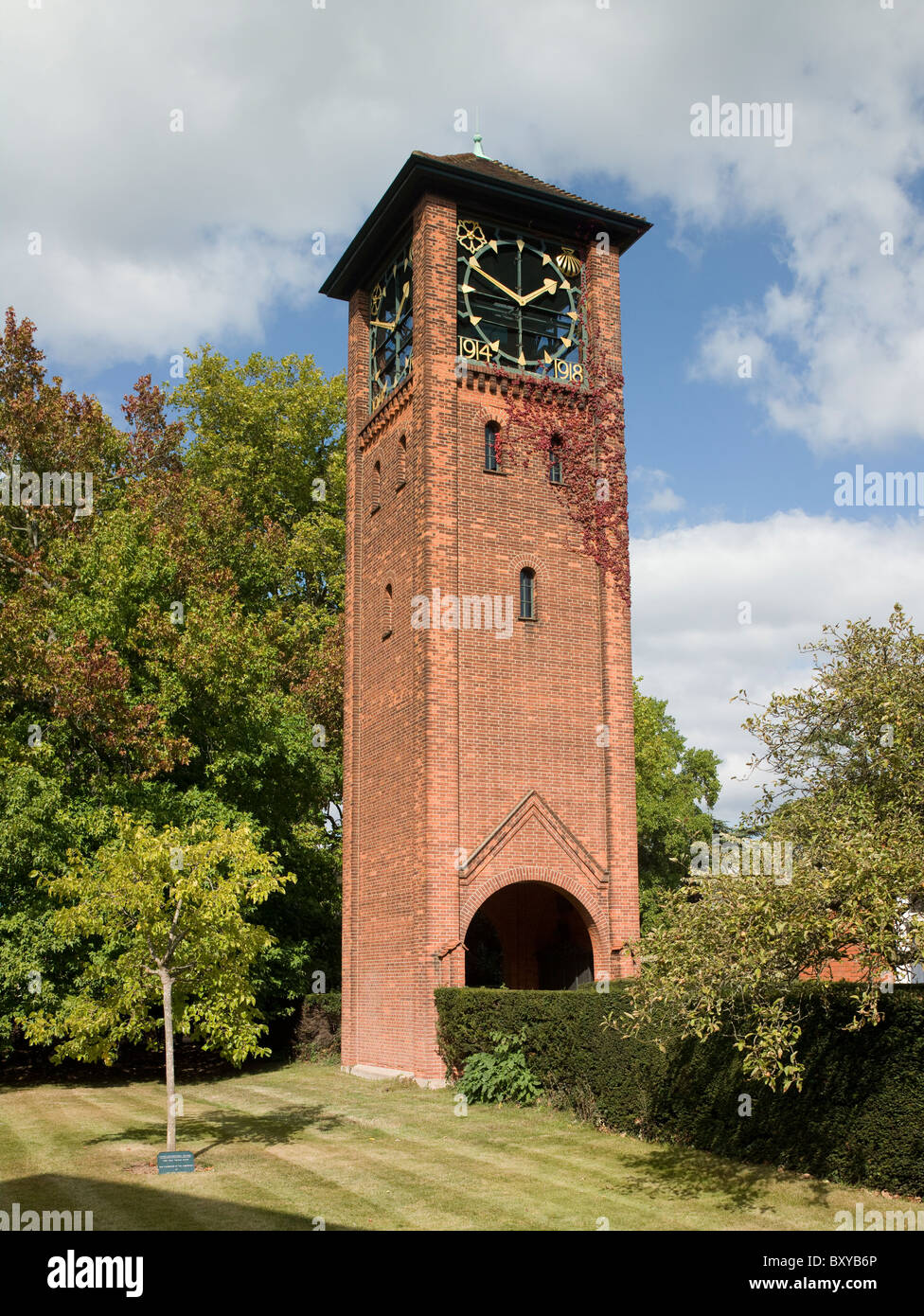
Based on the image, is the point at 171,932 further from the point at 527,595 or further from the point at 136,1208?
the point at 527,595

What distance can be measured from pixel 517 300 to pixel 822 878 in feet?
51.9

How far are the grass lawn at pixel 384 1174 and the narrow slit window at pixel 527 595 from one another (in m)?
8.54

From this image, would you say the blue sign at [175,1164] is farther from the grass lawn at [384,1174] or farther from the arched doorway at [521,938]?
the arched doorway at [521,938]

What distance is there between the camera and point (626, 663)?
70.0ft

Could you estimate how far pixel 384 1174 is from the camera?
476 inches

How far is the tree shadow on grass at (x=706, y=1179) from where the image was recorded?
10.7 meters

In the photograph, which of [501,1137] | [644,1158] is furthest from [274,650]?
[644,1158]

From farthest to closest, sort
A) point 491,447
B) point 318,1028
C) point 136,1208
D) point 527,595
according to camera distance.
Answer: point 318,1028 < point 491,447 < point 527,595 < point 136,1208

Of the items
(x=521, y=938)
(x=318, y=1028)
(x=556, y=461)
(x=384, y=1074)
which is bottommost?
(x=318, y=1028)

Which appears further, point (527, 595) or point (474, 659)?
point (527, 595)

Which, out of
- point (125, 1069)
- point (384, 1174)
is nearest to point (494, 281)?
point (384, 1174)

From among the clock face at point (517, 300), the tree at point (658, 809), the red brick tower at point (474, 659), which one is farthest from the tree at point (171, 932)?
the tree at point (658, 809)

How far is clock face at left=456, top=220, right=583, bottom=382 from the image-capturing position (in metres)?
21.6
